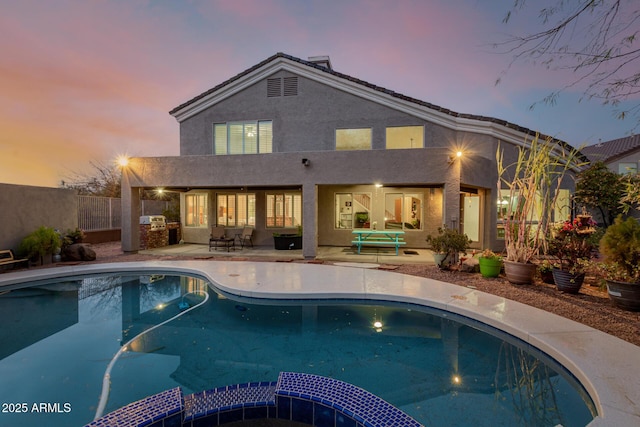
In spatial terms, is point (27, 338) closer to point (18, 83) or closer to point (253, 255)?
point (253, 255)

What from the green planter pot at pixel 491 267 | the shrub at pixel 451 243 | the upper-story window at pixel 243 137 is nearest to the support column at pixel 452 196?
the shrub at pixel 451 243

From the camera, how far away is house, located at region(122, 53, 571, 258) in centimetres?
1148

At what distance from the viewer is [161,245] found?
603 inches

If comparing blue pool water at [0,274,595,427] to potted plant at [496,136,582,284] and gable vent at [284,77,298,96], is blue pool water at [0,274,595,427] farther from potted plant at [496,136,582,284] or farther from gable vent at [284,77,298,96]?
gable vent at [284,77,298,96]

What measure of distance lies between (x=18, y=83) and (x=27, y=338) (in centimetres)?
1370

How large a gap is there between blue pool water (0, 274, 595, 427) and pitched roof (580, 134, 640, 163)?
74.6 ft

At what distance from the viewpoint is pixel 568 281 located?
7.20 m

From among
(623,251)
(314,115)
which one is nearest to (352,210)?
(314,115)

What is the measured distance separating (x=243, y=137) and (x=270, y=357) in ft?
39.0

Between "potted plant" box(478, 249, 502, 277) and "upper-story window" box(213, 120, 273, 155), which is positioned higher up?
"upper-story window" box(213, 120, 273, 155)

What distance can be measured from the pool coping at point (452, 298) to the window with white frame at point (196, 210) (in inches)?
228

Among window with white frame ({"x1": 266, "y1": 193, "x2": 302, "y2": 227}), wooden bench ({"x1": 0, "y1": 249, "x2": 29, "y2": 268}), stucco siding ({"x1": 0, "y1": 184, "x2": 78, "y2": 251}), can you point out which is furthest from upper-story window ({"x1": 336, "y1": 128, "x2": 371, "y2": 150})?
wooden bench ({"x1": 0, "y1": 249, "x2": 29, "y2": 268})

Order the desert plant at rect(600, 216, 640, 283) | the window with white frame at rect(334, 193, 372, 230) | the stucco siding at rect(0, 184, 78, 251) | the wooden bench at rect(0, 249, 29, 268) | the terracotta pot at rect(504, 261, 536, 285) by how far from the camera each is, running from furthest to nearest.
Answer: the window with white frame at rect(334, 193, 372, 230)
the stucco siding at rect(0, 184, 78, 251)
the wooden bench at rect(0, 249, 29, 268)
the terracotta pot at rect(504, 261, 536, 285)
the desert plant at rect(600, 216, 640, 283)

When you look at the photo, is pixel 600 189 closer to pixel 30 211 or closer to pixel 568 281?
pixel 568 281
